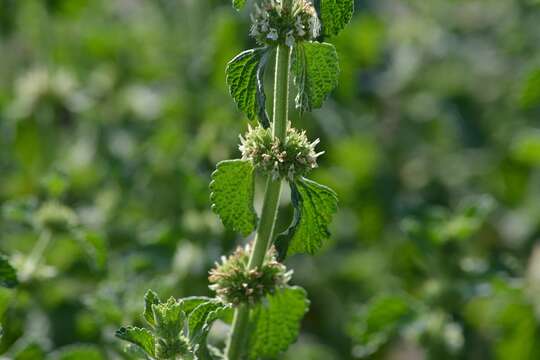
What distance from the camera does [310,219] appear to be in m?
2.08

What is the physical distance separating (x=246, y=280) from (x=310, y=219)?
0.22 metres

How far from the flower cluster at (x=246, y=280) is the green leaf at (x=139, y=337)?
21 centimetres

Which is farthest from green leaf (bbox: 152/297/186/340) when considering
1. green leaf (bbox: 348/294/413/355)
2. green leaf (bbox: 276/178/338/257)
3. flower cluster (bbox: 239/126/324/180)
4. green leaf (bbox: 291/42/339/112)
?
green leaf (bbox: 348/294/413/355)

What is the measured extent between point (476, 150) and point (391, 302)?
2149 mm

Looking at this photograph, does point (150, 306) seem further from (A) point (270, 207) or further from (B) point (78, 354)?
(B) point (78, 354)

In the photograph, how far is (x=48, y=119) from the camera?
425cm

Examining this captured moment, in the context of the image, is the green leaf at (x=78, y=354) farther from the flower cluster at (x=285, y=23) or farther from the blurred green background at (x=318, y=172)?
the flower cluster at (x=285, y=23)

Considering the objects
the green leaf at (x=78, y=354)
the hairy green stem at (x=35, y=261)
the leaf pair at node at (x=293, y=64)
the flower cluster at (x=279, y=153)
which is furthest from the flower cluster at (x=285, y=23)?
the hairy green stem at (x=35, y=261)

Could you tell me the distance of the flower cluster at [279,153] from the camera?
2061 mm

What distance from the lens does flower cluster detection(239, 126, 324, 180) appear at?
206 centimetres

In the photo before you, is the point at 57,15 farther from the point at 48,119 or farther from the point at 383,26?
the point at 383,26

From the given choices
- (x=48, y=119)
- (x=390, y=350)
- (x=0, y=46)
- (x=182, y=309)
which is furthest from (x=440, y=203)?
(x=182, y=309)

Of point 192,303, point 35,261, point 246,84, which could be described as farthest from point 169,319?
point 35,261

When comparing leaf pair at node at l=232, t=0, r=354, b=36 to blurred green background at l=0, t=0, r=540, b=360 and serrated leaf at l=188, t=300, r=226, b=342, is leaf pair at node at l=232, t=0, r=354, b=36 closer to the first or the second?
serrated leaf at l=188, t=300, r=226, b=342
